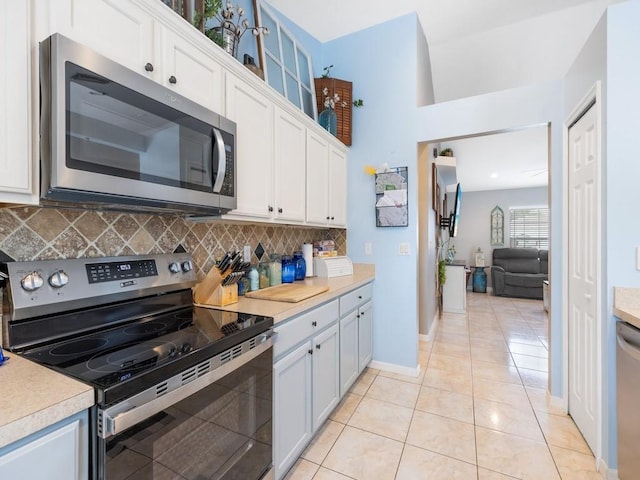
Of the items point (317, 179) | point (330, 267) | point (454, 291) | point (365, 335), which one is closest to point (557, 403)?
point (365, 335)

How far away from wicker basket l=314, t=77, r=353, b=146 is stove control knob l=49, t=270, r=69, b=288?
7.67 feet

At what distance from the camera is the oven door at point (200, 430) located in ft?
2.51

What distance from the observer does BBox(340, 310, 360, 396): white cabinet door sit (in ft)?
7.07

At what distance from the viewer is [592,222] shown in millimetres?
1698

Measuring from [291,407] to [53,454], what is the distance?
106 centimetres

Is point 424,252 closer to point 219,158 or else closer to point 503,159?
point 219,158

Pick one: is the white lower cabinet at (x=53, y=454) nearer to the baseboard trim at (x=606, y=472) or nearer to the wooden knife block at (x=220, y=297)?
the wooden knife block at (x=220, y=297)

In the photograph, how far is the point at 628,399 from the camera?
1380mm

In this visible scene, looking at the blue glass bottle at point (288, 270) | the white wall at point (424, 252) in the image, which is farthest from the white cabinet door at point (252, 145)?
the white wall at point (424, 252)

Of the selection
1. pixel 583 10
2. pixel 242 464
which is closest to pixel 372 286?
pixel 242 464

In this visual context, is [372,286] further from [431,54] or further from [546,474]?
[431,54]

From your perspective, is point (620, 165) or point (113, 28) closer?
point (113, 28)

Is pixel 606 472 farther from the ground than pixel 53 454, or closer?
closer

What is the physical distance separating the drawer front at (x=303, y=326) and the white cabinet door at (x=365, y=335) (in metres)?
0.55
